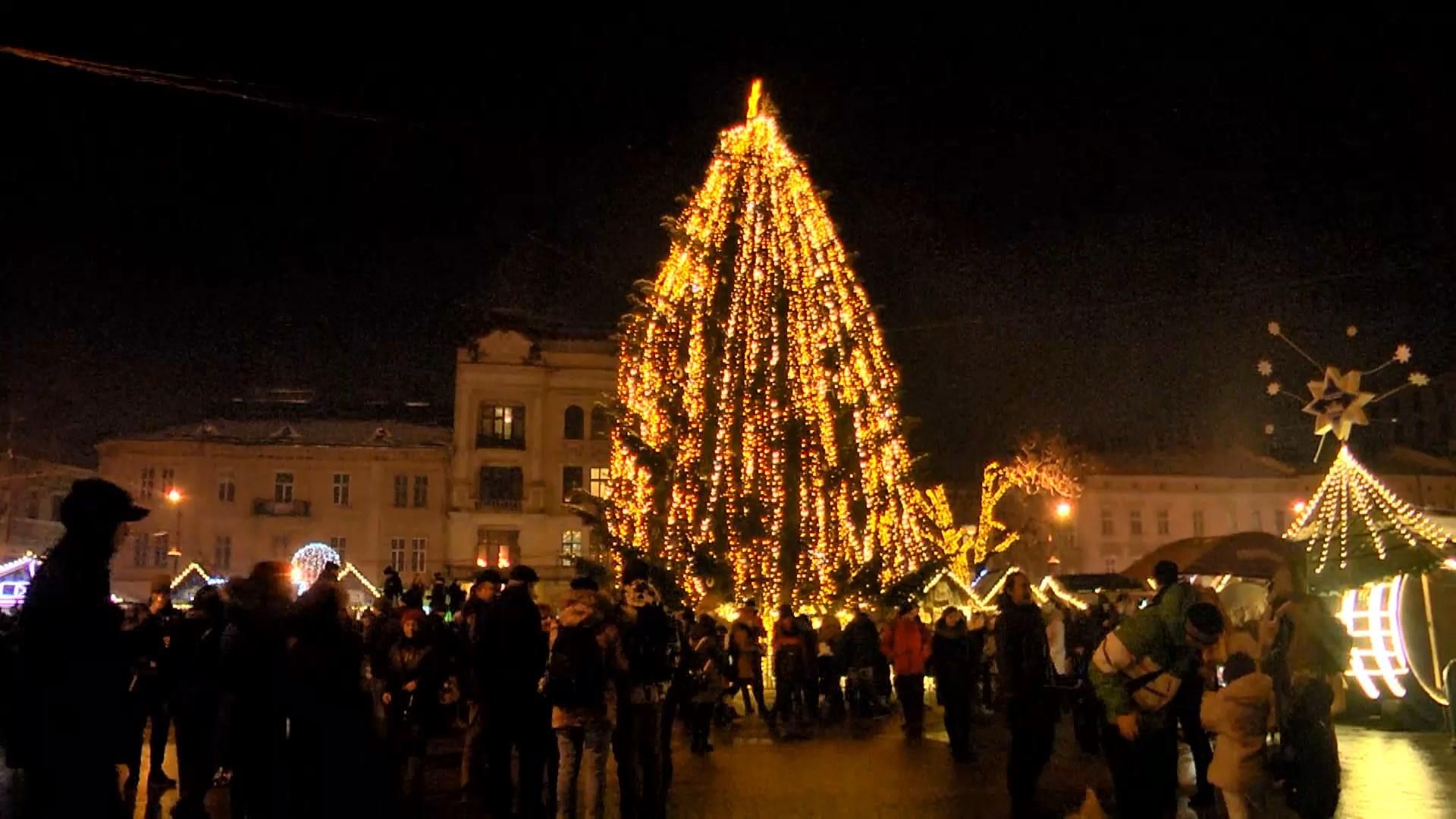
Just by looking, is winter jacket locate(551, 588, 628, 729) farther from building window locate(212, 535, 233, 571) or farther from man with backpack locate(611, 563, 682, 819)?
building window locate(212, 535, 233, 571)

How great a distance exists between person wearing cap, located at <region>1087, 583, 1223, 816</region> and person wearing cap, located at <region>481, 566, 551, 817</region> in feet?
12.3

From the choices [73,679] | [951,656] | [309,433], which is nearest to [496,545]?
[309,433]

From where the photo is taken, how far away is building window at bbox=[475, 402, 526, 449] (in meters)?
52.3

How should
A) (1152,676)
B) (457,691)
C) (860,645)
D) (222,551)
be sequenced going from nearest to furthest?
(1152,676) < (457,691) < (860,645) < (222,551)

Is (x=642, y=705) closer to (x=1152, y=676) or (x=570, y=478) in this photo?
(x=1152, y=676)

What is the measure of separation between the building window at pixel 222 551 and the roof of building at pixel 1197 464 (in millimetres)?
49125

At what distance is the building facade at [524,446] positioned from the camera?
51.9 meters

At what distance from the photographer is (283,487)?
55219mm

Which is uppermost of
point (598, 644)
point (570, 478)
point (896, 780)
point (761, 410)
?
Result: point (570, 478)

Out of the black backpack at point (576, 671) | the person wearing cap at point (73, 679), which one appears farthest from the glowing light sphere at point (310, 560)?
the person wearing cap at point (73, 679)

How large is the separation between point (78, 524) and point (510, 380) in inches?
1918

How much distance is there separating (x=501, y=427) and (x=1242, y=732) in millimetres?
→ 48193

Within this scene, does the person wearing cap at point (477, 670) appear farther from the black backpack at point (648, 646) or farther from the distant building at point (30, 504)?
the distant building at point (30, 504)

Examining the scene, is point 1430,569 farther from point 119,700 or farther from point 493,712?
point 119,700
